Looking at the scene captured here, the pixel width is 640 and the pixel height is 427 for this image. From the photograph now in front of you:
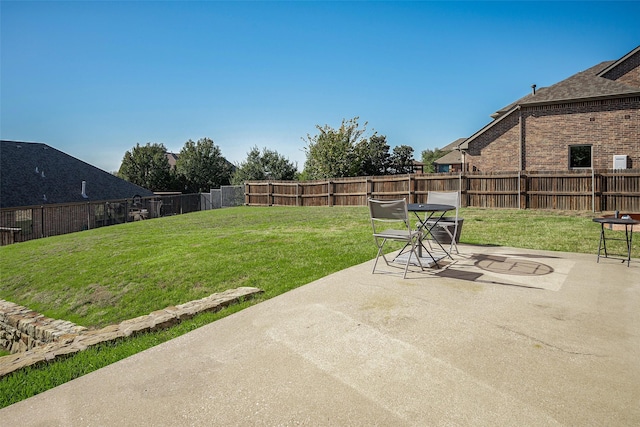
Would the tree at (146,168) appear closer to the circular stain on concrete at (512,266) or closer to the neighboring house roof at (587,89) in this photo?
the neighboring house roof at (587,89)

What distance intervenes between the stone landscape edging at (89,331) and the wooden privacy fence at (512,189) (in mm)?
14117

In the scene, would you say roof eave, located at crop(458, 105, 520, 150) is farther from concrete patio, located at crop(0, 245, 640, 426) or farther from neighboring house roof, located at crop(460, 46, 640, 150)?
concrete patio, located at crop(0, 245, 640, 426)

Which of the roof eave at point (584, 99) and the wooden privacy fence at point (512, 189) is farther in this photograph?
the roof eave at point (584, 99)

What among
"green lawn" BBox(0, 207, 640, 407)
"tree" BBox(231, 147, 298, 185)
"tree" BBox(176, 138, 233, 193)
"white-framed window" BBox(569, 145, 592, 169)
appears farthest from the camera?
"tree" BBox(176, 138, 233, 193)

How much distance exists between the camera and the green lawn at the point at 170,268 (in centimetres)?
358

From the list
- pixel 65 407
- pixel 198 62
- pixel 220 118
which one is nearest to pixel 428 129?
pixel 220 118

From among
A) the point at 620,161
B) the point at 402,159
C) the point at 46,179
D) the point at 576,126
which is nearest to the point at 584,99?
the point at 576,126

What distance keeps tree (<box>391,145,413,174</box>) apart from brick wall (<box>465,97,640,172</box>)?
1143 inches

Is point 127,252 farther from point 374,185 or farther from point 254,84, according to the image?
point 374,185

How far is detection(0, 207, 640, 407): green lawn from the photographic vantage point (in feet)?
11.7

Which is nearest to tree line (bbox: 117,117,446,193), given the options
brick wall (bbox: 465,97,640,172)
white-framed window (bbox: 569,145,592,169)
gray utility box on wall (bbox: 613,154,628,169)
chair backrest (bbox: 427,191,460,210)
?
brick wall (bbox: 465,97,640,172)

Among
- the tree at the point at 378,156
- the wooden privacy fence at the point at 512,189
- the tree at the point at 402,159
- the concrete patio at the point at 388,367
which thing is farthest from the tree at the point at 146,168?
the concrete patio at the point at 388,367

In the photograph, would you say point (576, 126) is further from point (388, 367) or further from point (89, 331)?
point (89, 331)

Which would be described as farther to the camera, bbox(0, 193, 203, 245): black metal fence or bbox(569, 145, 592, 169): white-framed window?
bbox(569, 145, 592, 169): white-framed window
